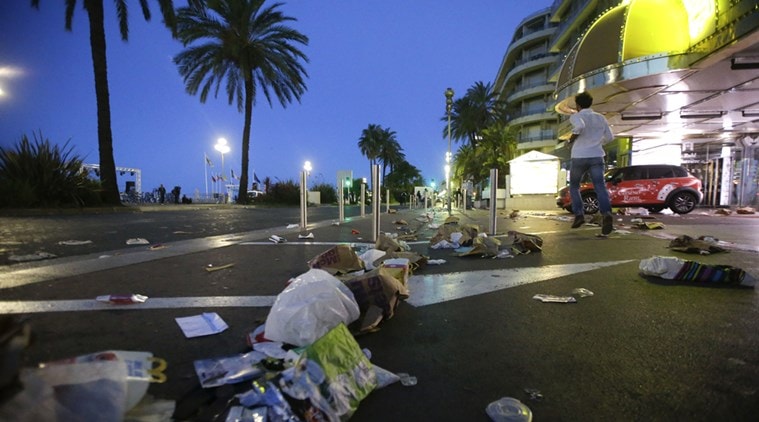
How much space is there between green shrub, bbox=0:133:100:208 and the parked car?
1785cm

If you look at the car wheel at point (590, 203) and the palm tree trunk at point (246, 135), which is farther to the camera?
the palm tree trunk at point (246, 135)

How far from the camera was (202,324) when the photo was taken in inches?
77.4

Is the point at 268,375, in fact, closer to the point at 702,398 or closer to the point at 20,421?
the point at 20,421

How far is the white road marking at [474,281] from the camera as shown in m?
2.57

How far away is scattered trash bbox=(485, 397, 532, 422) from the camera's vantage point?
1.17m

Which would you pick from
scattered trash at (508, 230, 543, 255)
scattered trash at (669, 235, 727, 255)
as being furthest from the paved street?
scattered trash at (508, 230, 543, 255)

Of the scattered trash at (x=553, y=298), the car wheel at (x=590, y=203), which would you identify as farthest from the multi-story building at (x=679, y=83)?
the scattered trash at (x=553, y=298)

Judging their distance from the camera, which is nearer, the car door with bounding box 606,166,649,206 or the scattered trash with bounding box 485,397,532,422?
the scattered trash with bounding box 485,397,532,422

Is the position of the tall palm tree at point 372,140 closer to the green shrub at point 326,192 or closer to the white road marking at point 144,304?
the green shrub at point 326,192

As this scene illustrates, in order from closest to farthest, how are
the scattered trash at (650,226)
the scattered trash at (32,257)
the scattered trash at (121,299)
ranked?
the scattered trash at (121,299)
the scattered trash at (32,257)
the scattered trash at (650,226)

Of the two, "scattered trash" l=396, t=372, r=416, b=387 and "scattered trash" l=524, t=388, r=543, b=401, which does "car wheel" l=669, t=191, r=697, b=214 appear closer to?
"scattered trash" l=524, t=388, r=543, b=401

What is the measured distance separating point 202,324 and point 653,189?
15.2 m

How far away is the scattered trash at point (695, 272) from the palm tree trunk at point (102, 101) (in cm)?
1727

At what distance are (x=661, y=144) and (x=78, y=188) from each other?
23448mm
